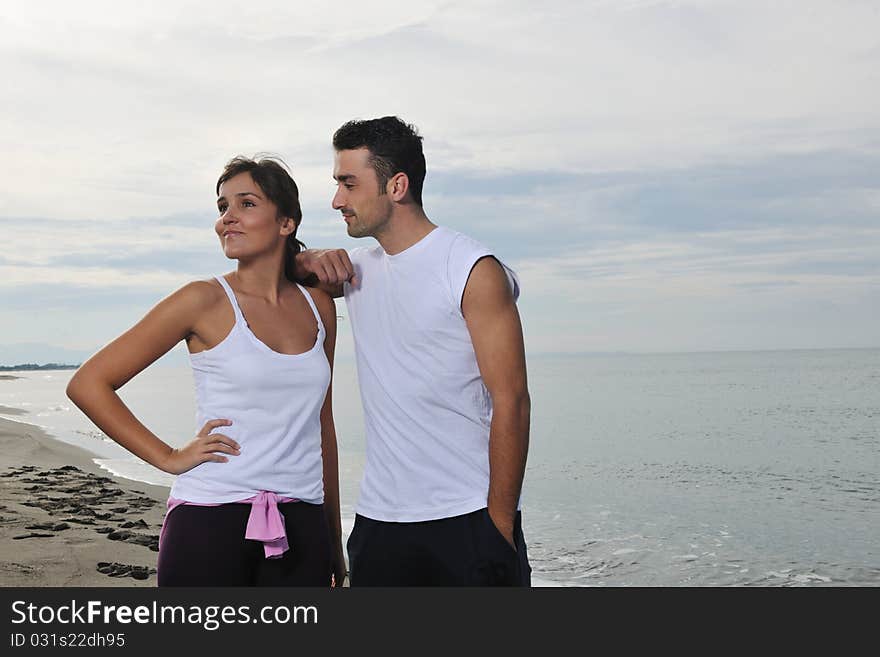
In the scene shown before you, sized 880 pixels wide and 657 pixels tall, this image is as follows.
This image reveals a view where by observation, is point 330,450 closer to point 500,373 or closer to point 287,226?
point 500,373

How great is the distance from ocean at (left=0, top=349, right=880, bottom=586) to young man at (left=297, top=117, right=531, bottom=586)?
589 centimetres

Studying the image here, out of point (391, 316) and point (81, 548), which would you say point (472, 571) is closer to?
point (391, 316)

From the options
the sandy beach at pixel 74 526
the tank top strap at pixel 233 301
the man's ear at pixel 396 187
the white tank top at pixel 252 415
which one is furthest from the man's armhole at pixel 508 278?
the sandy beach at pixel 74 526

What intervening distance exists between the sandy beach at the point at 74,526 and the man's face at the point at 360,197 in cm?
421

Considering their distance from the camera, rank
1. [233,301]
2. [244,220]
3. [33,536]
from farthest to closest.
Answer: [33,536] → [244,220] → [233,301]

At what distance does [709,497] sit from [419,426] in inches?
551

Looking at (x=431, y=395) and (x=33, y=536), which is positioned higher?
(x=431, y=395)

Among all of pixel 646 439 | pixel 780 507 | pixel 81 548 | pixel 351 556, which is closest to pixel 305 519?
pixel 351 556

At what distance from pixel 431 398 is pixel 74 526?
6.37 m

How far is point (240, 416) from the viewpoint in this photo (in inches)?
111

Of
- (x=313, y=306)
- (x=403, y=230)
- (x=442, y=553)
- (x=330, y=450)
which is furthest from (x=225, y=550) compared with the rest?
(x=403, y=230)

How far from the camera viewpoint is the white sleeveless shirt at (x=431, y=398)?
3061 millimetres

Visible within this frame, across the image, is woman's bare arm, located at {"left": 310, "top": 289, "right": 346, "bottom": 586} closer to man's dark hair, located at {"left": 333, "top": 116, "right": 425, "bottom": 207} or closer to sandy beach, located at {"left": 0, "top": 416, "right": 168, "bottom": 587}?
man's dark hair, located at {"left": 333, "top": 116, "right": 425, "bottom": 207}

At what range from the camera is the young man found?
3.02 metres
